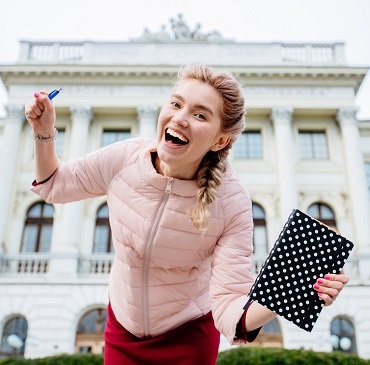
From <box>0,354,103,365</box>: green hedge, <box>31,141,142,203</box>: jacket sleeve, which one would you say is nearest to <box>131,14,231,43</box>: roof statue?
<box>0,354,103,365</box>: green hedge

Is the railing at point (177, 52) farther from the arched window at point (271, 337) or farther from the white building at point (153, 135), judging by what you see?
the arched window at point (271, 337)

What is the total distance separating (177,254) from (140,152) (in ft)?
1.73

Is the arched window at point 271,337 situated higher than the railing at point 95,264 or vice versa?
the railing at point 95,264

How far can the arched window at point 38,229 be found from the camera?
1772 cm

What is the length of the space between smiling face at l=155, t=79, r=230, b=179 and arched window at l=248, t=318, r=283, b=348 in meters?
14.5

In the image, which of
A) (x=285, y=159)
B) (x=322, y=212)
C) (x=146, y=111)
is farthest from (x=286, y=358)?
(x=146, y=111)

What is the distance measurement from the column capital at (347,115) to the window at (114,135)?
8.86m

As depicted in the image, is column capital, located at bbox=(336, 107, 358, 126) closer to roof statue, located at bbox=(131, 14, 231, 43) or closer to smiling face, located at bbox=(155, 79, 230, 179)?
roof statue, located at bbox=(131, 14, 231, 43)

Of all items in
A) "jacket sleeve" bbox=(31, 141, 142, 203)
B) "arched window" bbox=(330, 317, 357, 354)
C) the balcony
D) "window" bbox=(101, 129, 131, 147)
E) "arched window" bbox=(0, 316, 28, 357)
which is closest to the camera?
"jacket sleeve" bbox=(31, 141, 142, 203)

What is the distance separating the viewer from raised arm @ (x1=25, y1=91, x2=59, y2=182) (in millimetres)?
2082

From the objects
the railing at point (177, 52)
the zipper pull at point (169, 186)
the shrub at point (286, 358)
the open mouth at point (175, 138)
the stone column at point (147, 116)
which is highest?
the railing at point (177, 52)

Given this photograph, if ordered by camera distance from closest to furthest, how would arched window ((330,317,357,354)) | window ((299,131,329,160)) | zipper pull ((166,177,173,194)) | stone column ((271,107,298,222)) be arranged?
zipper pull ((166,177,173,194)) → arched window ((330,317,357,354)) → stone column ((271,107,298,222)) → window ((299,131,329,160))

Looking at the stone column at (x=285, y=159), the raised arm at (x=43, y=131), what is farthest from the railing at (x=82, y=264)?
the raised arm at (x=43, y=131)

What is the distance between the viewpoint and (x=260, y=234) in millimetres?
17938
